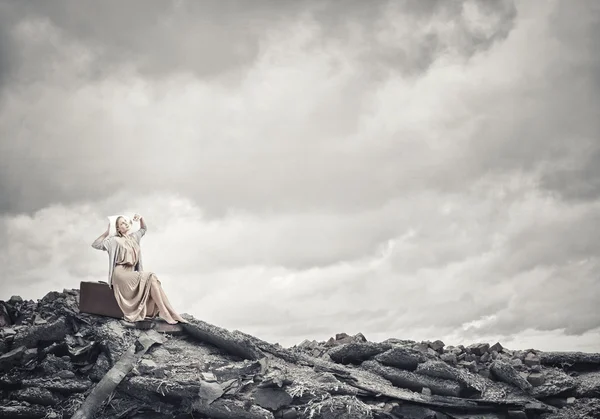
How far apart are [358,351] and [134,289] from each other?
5622 millimetres

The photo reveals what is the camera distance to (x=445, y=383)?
471 inches

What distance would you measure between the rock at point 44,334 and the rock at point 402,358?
7.50 metres

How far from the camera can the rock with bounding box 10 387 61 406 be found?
11.2 meters

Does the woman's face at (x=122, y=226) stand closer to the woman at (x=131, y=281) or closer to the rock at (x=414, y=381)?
the woman at (x=131, y=281)

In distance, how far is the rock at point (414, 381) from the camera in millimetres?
11852

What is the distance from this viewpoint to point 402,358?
12602mm

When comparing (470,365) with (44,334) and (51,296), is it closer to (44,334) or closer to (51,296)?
(44,334)

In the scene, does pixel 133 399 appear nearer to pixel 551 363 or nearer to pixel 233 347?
pixel 233 347

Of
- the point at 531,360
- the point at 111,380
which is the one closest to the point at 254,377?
the point at 111,380

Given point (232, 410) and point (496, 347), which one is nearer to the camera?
point (232, 410)

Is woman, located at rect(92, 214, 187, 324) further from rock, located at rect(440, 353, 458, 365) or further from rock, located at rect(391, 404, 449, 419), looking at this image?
rock, located at rect(440, 353, 458, 365)

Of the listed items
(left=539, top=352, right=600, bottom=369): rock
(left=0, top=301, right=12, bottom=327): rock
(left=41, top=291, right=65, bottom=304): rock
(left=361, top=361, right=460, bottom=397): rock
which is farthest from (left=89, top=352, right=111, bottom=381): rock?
(left=539, top=352, right=600, bottom=369): rock

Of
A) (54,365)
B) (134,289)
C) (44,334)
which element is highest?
(134,289)

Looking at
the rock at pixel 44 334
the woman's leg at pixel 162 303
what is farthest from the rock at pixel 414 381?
the rock at pixel 44 334
